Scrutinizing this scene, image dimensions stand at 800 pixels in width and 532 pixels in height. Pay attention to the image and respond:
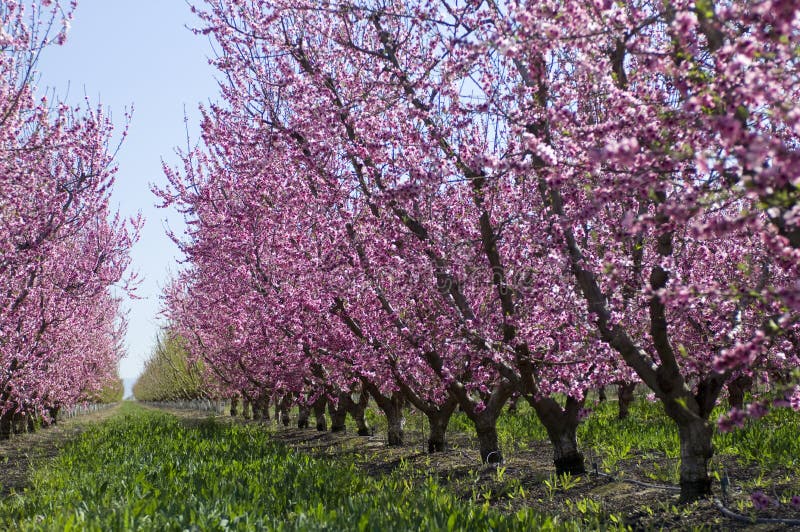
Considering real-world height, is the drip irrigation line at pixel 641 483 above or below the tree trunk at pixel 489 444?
below

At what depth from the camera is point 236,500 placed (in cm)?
620

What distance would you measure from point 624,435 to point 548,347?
10.7 feet

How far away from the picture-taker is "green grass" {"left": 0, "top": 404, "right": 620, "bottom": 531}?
4.99 meters

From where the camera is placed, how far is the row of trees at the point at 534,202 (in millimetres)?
3246

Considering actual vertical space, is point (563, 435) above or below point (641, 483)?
above

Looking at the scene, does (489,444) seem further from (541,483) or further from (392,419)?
(392,419)

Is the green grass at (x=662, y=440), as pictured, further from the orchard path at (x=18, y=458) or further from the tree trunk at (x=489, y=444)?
the orchard path at (x=18, y=458)

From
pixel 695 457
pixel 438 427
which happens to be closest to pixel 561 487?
pixel 695 457

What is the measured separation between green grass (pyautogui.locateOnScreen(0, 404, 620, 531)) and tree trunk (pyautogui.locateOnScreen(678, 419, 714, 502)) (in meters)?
1.18

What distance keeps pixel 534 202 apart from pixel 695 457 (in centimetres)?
339

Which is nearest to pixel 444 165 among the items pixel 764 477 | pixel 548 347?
pixel 548 347

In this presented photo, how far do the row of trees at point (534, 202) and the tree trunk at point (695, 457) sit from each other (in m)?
0.02

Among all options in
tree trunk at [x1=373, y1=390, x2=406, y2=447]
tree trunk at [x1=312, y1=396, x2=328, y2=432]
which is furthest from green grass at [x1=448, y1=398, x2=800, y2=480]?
tree trunk at [x1=312, y1=396, x2=328, y2=432]

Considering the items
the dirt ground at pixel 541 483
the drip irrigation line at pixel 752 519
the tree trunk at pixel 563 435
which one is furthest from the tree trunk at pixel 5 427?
the drip irrigation line at pixel 752 519
